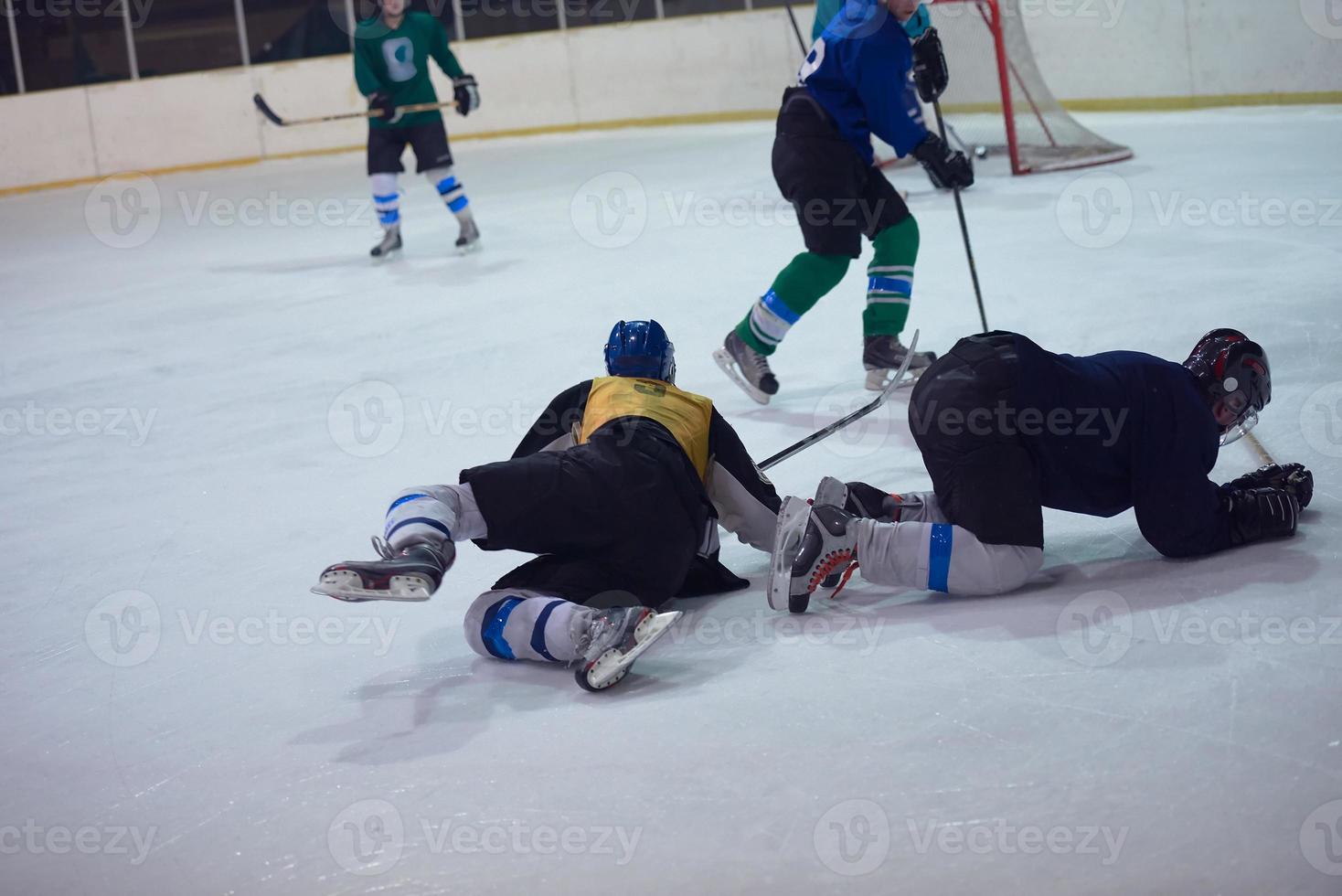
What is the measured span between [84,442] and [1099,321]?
3299 millimetres

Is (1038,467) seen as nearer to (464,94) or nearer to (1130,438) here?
(1130,438)

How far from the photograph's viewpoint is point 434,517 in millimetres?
2293

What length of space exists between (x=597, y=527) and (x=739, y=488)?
14.3 inches

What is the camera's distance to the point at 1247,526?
97.2 inches

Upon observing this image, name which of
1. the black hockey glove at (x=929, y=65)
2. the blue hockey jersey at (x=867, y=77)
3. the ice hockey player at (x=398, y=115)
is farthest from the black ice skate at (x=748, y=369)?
the ice hockey player at (x=398, y=115)

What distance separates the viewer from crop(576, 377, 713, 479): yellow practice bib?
8.41 ft

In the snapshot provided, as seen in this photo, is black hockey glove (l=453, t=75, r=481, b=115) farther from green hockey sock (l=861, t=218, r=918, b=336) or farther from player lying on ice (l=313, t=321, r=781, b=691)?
player lying on ice (l=313, t=321, r=781, b=691)

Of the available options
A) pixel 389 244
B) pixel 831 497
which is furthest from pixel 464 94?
pixel 831 497

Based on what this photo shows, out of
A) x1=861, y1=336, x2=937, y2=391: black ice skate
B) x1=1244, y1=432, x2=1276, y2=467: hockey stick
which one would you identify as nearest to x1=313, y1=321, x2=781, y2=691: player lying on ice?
x1=1244, y1=432, x2=1276, y2=467: hockey stick

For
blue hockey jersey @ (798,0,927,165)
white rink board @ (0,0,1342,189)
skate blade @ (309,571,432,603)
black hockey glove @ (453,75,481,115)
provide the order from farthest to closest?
1. white rink board @ (0,0,1342,189)
2. black hockey glove @ (453,75,481,115)
3. blue hockey jersey @ (798,0,927,165)
4. skate blade @ (309,571,432,603)

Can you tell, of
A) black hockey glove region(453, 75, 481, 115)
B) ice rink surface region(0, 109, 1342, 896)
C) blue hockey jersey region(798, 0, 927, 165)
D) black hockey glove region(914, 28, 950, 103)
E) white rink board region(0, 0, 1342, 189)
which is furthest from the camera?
white rink board region(0, 0, 1342, 189)

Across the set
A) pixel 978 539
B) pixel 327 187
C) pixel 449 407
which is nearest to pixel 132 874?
pixel 978 539

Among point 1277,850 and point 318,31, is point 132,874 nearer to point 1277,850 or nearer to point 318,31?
point 1277,850

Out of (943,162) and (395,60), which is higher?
(395,60)
